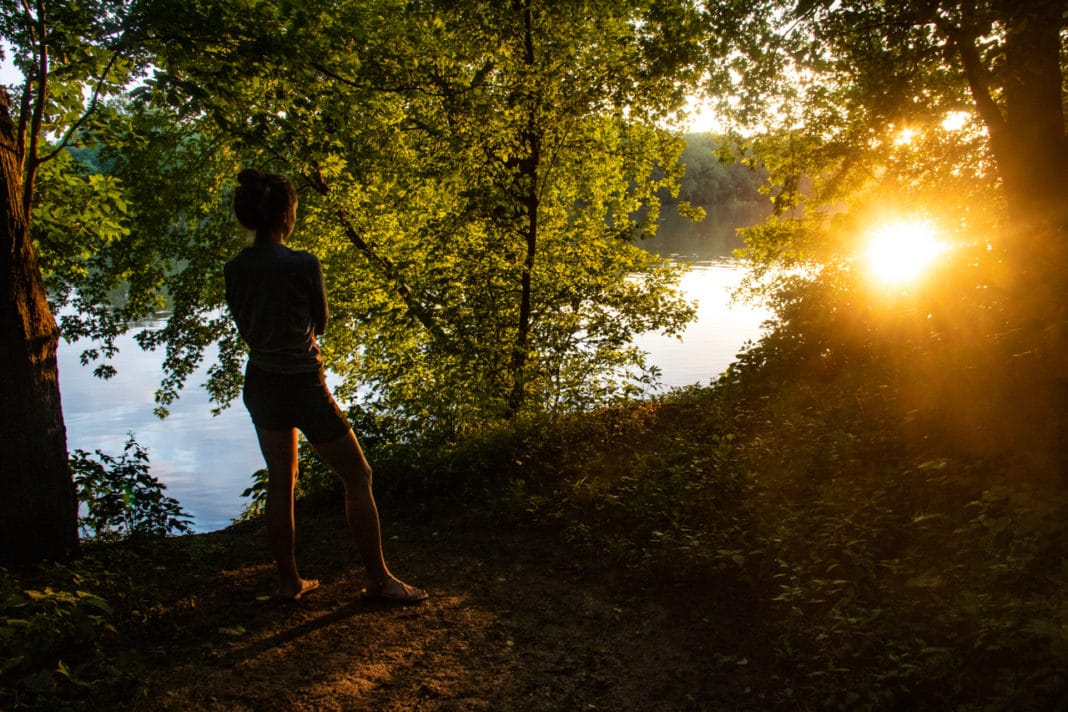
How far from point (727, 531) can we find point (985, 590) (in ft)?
5.18

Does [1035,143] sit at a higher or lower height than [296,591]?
higher

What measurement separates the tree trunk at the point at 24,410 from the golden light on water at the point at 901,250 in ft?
30.7

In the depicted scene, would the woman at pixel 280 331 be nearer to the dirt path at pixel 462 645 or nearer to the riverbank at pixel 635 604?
the dirt path at pixel 462 645

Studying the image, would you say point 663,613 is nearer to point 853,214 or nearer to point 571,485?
point 571,485

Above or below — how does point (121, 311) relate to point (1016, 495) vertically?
above

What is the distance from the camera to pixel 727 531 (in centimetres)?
460

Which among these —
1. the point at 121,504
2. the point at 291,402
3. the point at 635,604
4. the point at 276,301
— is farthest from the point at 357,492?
the point at 121,504

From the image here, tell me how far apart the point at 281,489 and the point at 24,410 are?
5.87 ft

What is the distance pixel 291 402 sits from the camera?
11.3 ft

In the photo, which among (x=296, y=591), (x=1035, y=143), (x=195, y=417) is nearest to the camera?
(x=296, y=591)

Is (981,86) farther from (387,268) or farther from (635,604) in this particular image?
(387,268)

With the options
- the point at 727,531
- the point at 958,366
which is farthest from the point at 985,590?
the point at 958,366

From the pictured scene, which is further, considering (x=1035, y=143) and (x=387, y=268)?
(x=387, y=268)

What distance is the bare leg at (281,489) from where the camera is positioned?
353cm
